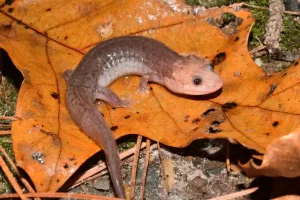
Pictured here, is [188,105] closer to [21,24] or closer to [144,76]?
[144,76]

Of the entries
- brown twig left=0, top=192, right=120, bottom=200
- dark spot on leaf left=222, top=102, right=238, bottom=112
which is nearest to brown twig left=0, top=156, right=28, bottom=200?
brown twig left=0, top=192, right=120, bottom=200

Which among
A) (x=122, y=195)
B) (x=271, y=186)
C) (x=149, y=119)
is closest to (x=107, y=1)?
(x=149, y=119)

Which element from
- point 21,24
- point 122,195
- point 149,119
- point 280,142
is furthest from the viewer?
point 21,24

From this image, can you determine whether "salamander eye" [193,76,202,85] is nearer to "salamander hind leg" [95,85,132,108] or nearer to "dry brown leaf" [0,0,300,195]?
"dry brown leaf" [0,0,300,195]

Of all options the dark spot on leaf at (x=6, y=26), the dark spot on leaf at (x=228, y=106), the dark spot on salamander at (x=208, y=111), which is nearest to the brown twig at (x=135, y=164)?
the dark spot on salamander at (x=208, y=111)

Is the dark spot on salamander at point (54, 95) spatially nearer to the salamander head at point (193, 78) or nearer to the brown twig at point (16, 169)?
the brown twig at point (16, 169)

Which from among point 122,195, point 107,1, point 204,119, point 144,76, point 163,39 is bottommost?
point 122,195
